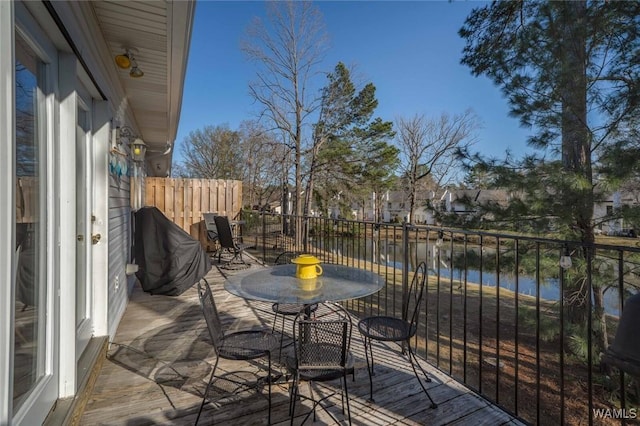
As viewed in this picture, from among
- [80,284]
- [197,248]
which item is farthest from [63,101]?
[197,248]

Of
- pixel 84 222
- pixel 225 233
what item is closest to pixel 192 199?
pixel 225 233

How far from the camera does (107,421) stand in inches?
68.2

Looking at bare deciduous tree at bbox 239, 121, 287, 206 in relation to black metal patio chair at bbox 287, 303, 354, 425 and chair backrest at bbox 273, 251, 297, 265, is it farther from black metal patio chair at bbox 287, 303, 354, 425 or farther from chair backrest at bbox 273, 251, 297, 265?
black metal patio chair at bbox 287, 303, 354, 425

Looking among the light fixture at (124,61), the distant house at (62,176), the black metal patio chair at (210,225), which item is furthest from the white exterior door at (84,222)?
the black metal patio chair at (210,225)

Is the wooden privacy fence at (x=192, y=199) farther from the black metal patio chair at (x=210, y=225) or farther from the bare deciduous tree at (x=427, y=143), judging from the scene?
the bare deciduous tree at (x=427, y=143)

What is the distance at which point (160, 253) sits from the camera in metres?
3.90

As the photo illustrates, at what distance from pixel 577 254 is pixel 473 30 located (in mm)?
3883

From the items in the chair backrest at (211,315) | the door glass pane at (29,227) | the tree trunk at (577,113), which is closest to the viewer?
the door glass pane at (29,227)

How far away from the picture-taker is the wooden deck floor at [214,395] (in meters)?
1.78

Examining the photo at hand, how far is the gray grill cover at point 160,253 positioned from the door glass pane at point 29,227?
7.82 feet

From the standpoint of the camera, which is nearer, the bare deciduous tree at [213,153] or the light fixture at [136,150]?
the light fixture at [136,150]

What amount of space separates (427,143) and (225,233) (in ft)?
47.4

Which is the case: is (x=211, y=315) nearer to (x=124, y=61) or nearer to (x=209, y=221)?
(x=124, y=61)

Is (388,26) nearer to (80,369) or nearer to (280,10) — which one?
(280,10)
